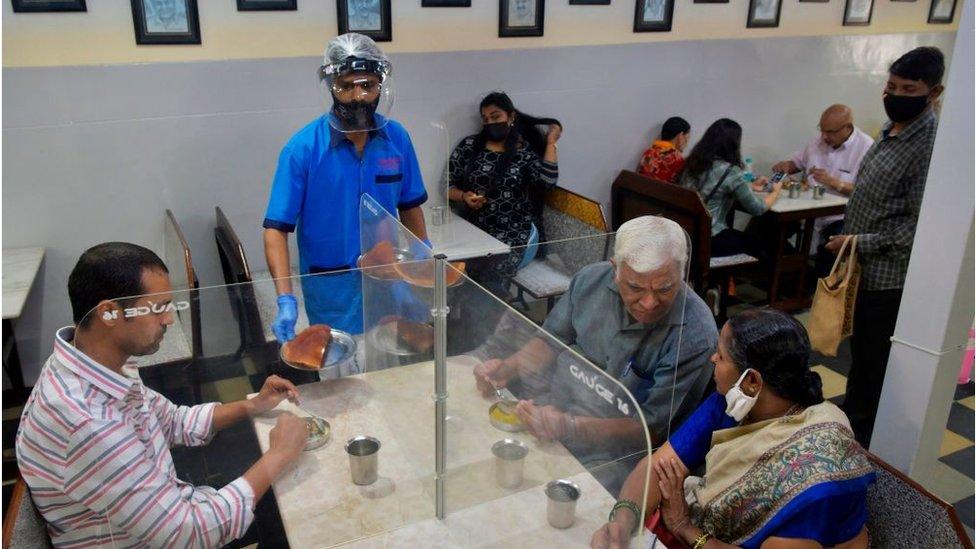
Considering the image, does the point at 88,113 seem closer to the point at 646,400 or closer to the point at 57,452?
the point at 57,452

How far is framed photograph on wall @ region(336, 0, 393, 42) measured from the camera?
3512 mm

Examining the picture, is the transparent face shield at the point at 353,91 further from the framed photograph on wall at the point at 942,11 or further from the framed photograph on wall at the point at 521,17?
the framed photograph on wall at the point at 942,11

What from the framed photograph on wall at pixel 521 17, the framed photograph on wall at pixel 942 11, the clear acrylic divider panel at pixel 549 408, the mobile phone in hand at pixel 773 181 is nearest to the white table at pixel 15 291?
the clear acrylic divider panel at pixel 549 408

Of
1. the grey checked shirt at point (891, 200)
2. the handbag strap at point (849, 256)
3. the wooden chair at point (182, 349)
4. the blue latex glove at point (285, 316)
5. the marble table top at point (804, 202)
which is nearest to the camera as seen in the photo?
the wooden chair at point (182, 349)

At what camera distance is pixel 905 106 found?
106 inches

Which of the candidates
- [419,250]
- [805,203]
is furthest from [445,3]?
[805,203]

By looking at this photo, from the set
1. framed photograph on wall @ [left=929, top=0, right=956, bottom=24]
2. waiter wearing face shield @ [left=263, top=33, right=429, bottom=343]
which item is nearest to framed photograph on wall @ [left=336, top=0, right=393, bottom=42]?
waiter wearing face shield @ [left=263, top=33, right=429, bottom=343]

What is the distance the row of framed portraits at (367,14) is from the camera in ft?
10.3

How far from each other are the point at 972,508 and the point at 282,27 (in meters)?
3.57

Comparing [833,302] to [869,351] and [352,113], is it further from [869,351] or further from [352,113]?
[352,113]

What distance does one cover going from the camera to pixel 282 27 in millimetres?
3434

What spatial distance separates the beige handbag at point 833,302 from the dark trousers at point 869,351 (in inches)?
5.0

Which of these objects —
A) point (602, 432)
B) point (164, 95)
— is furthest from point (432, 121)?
point (602, 432)

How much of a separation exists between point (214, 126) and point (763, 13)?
3.53m
